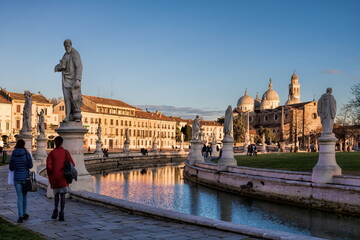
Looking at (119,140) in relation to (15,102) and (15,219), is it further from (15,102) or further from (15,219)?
(15,219)

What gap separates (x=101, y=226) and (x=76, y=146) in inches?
169

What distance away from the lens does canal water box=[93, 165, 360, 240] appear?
42.4 ft

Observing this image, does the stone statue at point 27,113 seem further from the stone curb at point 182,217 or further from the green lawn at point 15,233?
the green lawn at point 15,233

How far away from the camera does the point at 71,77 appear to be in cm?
1190

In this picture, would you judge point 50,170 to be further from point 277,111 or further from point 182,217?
point 277,111

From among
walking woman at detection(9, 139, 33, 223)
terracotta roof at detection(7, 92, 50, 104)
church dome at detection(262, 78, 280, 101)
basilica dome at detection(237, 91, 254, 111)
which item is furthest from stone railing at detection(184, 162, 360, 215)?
basilica dome at detection(237, 91, 254, 111)

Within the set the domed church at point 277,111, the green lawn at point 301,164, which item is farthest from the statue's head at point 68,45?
the domed church at point 277,111

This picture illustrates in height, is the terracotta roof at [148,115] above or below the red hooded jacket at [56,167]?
above

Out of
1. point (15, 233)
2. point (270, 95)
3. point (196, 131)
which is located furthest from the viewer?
point (270, 95)

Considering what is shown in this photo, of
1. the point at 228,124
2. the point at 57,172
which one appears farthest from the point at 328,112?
the point at 57,172

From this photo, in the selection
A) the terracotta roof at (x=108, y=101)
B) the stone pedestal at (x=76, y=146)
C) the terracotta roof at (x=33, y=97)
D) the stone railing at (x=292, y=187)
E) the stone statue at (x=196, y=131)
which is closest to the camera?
the stone pedestal at (x=76, y=146)

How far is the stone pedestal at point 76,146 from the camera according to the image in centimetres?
1181

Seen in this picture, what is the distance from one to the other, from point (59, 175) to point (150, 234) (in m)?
2.47

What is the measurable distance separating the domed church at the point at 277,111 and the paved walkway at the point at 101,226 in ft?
371
